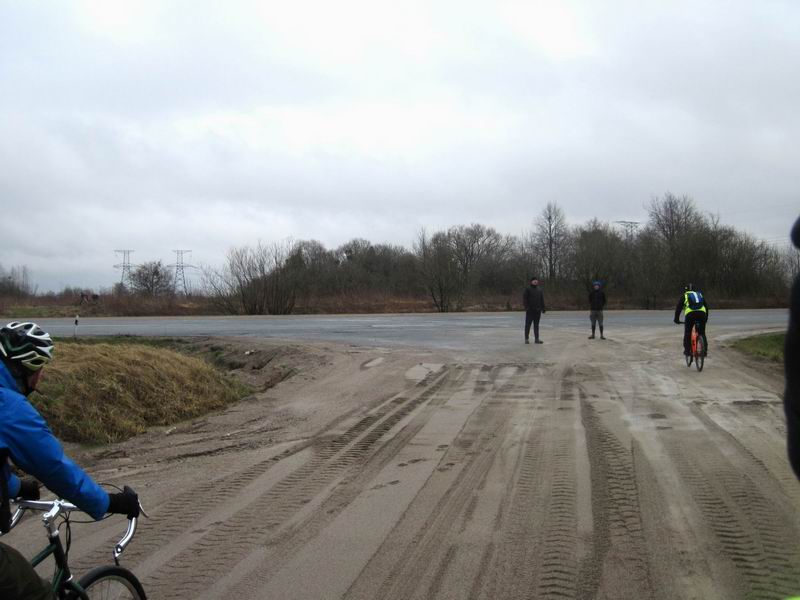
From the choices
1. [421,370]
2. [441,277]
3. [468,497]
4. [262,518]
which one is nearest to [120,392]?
[262,518]

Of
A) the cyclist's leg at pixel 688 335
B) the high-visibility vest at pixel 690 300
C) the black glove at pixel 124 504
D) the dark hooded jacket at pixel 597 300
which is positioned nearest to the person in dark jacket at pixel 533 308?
the dark hooded jacket at pixel 597 300

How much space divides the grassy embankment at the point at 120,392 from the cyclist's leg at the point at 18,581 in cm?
632

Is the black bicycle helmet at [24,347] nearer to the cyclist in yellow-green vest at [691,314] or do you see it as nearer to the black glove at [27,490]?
the black glove at [27,490]

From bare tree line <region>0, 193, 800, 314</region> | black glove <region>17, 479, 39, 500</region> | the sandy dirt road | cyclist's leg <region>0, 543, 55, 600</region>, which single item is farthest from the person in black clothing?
bare tree line <region>0, 193, 800, 314</region>

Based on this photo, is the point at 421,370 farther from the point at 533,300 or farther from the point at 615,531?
the point at 615,531

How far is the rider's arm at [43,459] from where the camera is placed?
7.89 feet

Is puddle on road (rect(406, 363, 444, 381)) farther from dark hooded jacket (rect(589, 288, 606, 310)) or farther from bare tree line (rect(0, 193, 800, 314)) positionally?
bare tree line (rect(0, 193, 800, 314))

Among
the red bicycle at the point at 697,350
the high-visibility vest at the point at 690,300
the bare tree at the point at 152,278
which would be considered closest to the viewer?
the red bicycle at the point at 697,350

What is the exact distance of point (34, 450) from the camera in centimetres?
244

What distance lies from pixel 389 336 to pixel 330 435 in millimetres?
13230

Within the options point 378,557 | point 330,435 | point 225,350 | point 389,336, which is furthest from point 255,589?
point 389,336

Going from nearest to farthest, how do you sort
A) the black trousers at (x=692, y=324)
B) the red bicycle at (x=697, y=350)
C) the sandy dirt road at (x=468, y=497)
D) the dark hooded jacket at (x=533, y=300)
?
the sandy dirt road at (x=468, y=497) → the red bicycle at (x=697, y=350) → the black trousers at (x=692, y=324) → the dark hooded jacket at (x=533, y=300)

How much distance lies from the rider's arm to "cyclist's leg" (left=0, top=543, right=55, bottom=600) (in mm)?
270

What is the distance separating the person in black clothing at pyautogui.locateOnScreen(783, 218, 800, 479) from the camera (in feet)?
5.97
